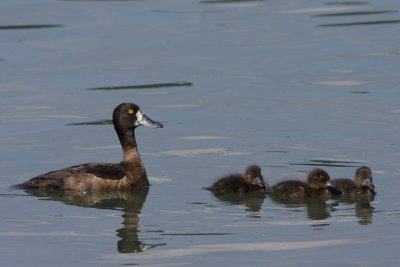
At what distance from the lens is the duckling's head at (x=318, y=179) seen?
13.7 meters

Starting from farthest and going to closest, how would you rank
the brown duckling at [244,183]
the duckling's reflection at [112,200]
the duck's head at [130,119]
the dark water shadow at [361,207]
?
the duck's head at [130,119], the brown duckling at [244,183], the duckling's reflection at [112,200], the dark water shadow at [361,207]

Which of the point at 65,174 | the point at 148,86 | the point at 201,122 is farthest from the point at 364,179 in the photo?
the point at 148,86

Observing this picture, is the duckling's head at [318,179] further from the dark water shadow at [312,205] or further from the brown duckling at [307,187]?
the dark water shadow at [312,205]

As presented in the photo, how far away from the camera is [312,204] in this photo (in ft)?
44.5

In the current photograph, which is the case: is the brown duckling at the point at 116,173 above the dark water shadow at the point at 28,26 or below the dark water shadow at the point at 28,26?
below

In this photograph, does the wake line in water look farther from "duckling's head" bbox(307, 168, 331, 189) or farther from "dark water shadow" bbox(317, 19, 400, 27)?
"duckling's head" bbox(307, 168, 331, 189)

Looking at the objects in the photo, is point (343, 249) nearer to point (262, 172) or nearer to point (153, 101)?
point (262, 172)

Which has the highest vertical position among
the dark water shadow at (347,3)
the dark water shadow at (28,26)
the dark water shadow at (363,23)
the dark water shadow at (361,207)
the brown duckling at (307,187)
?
the dark water shadow at (347,3)

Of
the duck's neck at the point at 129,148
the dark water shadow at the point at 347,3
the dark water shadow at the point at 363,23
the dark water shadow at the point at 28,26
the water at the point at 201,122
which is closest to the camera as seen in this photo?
the water at the point at 201,122

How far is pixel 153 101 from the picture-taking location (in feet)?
61.4

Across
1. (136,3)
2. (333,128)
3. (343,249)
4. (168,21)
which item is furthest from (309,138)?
(136,3)

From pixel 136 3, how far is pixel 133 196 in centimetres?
1287

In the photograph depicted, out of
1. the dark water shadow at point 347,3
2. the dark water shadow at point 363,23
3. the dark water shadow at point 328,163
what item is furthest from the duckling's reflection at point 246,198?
the dark water shadow at point 347,3

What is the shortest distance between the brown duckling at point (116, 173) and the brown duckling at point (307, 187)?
Result: 5.31 feet
